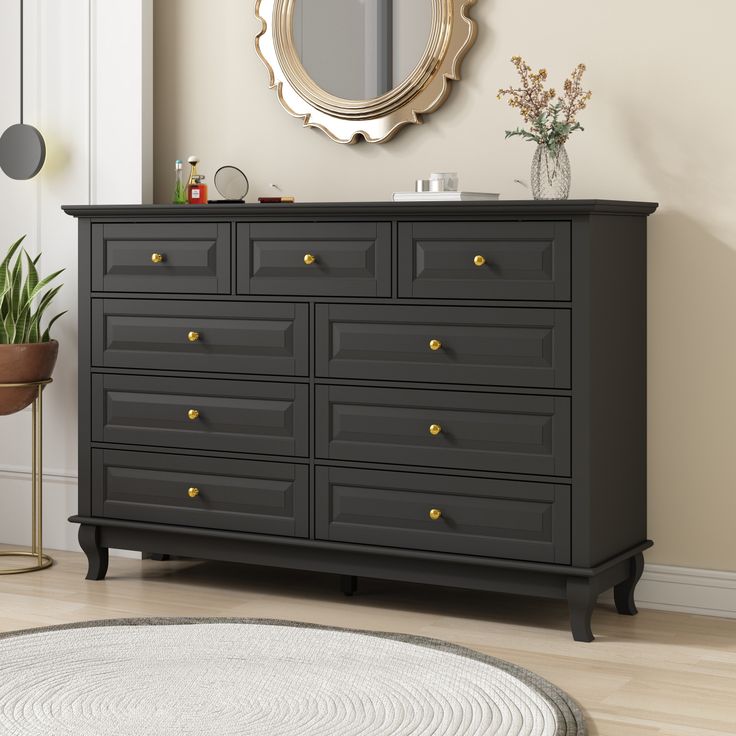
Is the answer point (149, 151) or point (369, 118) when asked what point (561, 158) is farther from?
point (149, 151)

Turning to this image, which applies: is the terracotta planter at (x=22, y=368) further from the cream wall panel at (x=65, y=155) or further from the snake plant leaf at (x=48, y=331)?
the cream wall panel at (x=65, y=155)

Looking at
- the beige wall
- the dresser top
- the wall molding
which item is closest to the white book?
the dresser top

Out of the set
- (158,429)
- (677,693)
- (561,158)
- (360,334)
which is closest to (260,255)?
(360,334)

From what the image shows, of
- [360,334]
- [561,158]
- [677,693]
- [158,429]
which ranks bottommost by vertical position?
[677,693]

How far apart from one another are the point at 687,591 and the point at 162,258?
1.77 meters

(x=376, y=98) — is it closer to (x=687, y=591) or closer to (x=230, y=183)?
(x=230, y=183)

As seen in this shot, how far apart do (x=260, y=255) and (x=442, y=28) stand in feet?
2.91

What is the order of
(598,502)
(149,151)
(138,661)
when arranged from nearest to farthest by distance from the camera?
1. (138,661)
2. (598,502)
3. (149,151)

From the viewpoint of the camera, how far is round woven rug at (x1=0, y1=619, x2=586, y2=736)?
2600mm

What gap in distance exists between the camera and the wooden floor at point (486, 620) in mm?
2793

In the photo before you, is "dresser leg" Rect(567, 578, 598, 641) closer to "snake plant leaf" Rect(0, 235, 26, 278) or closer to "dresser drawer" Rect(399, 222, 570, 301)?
"dresser drawer" Rect(399, 222, 570, 301)

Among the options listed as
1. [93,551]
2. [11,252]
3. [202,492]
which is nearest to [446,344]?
[202,492]

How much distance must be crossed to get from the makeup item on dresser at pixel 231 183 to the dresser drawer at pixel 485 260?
2.76 ft

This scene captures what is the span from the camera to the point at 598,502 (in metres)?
3.26
